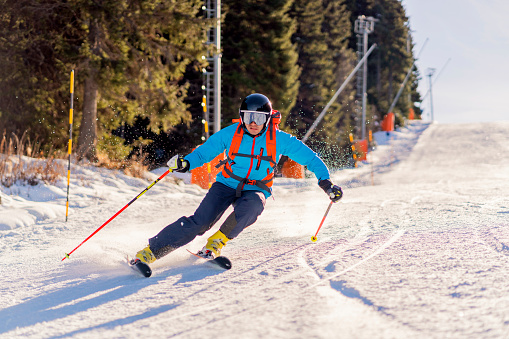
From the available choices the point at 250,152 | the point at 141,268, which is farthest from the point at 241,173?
the point at 141,268

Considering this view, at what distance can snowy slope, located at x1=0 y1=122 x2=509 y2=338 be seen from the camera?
269 centimetres

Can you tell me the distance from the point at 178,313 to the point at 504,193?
8009mm

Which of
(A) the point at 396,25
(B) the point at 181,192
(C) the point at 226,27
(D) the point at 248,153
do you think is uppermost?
(A) the point at 396,25

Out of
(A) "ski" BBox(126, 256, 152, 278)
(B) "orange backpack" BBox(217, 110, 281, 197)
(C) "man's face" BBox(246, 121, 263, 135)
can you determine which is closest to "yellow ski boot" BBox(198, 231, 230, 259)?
(B) "orange backpack" BBox(217, 110, 281, 197)

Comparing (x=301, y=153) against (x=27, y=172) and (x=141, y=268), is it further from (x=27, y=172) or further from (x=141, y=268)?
(x=27, y=172)

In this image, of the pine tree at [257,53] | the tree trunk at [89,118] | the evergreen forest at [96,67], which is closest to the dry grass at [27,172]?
the evergreen forest at [96,67]

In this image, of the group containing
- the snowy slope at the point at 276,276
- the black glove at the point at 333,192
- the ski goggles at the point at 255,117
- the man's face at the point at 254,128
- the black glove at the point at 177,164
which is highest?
the ski goggles at the point at 255,117

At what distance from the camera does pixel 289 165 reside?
592 inches

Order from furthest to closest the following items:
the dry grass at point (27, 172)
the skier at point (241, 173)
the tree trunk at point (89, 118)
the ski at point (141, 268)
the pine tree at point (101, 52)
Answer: the tree trunk at point (89, 118) → the pine tree at point (101, 52) → the dry grass at point (27, 172) → the skier at point (241, 173) → the ski at point (141, 268)

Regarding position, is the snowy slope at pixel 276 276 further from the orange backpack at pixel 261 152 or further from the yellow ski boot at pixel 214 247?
the orange backpack at pixel 261 152

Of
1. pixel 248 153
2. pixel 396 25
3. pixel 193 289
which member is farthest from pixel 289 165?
pixel 396 25

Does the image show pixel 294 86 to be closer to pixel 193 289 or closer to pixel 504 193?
pixel 504 193

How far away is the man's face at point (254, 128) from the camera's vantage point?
4.30 meters

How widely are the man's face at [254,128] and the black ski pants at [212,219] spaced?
1.79 feet
